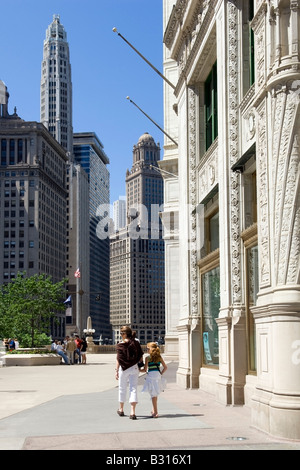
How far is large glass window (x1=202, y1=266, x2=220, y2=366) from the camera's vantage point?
63.9 ft

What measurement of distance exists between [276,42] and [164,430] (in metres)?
6.87

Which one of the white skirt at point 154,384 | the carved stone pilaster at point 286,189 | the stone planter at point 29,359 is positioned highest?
the carved stone pilaster at point 286,189

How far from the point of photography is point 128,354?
1398 cm

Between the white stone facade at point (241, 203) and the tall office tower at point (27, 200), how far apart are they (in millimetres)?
139625

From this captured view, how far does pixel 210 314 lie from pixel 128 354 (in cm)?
687

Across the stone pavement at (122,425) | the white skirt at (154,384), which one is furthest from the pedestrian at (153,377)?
the stone pavement at (122,425)

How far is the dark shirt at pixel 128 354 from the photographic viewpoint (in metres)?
14.0

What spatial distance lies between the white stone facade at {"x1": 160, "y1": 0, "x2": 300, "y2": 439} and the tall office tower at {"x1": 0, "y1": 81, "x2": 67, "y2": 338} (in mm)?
139625

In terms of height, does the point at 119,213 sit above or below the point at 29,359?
above

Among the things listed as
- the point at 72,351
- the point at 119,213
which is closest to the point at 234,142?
the point at 72,351

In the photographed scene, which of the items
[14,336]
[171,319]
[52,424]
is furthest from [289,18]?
[14,336]

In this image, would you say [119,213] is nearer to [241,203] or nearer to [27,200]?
[241,203]

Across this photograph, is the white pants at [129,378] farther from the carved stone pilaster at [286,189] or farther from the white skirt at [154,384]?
the carved stone pilaster at [286,189]

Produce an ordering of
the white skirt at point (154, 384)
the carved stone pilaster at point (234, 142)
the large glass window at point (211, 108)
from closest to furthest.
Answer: the white skirt at point (154, 384) < the carved stone pilaster at point (234, 142) < the large glass window at point (211, 108)
